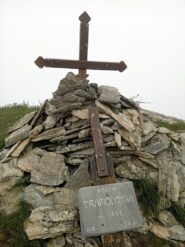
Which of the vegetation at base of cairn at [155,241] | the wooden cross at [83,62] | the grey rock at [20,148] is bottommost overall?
the vegetation at base of cairn at [155,241]

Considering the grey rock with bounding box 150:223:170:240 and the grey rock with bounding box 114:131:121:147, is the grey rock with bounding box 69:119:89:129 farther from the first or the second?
the grey rock with bounding box 150:223:170:240

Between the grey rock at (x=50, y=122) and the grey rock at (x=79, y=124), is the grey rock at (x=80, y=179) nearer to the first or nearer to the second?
the grey rock at (x=79, y=124)

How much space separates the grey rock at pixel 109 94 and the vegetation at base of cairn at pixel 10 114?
2.76 meters

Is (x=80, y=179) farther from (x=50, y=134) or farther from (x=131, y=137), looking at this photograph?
(x=131, y=137)

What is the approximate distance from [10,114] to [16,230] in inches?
240

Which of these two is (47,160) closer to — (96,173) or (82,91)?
(96,173)

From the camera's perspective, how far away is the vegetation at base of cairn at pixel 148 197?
6.48m

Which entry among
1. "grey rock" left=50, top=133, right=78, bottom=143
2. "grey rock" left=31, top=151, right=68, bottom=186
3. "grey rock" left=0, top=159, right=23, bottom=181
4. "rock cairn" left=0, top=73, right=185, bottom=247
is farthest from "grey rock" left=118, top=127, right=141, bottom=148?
"grey rock" left=0, top=159, right=23, bottom=181

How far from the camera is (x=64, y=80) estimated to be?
742 cm

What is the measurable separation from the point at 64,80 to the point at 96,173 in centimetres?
223

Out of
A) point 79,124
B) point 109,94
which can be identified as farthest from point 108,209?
point 109,94

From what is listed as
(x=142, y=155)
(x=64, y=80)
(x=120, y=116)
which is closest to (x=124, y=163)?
(x=142, y=155)

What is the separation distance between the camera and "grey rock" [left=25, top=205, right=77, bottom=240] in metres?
5.74

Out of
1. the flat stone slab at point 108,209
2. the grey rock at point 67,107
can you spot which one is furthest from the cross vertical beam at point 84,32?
the flat stone slab at point 108,209
